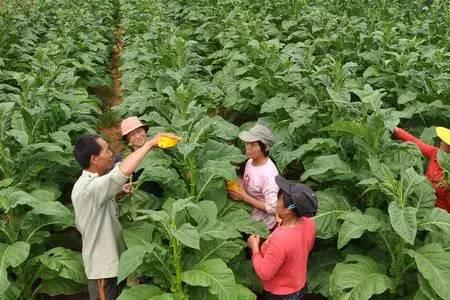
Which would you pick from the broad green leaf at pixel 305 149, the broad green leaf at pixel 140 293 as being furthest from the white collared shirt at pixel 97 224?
the broad green leaf at pixel 305 149

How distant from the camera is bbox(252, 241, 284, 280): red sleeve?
3391mm

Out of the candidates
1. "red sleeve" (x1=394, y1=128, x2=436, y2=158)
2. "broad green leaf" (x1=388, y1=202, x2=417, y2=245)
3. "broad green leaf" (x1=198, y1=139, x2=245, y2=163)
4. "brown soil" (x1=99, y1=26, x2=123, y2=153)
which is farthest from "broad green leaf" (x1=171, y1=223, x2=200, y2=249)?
"brown soil" (x1=99, y1=26, x2=123, y2=153)

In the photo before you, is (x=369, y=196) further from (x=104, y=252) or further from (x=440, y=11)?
(x=440, y=11)

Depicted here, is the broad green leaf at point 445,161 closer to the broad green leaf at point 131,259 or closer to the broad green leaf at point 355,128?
the broad green leaf at point 355,128

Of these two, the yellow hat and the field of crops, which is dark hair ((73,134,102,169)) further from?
the yellow hat

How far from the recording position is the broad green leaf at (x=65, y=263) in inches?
159

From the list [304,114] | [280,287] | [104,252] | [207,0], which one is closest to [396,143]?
[304,114]

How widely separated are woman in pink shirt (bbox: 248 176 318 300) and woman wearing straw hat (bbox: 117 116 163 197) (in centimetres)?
133

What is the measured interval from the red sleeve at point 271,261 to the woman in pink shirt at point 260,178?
821 millimetres

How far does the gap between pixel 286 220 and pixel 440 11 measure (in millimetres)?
8260

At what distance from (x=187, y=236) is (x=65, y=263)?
131cm

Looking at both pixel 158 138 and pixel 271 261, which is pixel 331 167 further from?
pixel 158 138

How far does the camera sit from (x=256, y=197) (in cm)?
448

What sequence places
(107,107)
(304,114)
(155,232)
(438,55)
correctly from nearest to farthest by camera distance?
(155,232) < (304,114) < (438,55) < (107,107)
